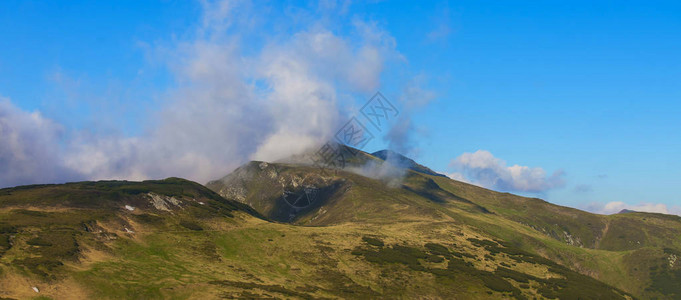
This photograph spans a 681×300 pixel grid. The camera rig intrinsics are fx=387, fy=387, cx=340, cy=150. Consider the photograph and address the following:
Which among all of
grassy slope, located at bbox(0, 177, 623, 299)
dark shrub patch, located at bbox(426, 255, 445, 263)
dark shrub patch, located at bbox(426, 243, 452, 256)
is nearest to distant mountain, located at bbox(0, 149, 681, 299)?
grassy slope, located at bbox(0, 177, 623, 299)

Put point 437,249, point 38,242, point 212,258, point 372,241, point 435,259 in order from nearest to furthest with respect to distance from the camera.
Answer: point 38,242, point 212,258, point 435,259, point 372,241, point 437,249

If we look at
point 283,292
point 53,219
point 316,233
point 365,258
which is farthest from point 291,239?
point 53,219

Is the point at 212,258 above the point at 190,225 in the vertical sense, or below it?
below

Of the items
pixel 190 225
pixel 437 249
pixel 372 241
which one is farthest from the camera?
pixel 437 249

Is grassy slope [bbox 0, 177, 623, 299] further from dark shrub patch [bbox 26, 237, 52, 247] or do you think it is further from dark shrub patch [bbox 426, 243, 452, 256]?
dark shrub patch [bbox 426, 243, 452, 256]

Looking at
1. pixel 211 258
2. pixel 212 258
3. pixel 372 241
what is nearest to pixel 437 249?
pixel 372 241

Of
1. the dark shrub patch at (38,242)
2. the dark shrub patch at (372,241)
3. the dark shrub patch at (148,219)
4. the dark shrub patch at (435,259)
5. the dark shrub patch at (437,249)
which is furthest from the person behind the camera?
the dark shrub patch at (437,249)

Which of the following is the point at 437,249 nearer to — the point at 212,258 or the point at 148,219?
the point at 212,258

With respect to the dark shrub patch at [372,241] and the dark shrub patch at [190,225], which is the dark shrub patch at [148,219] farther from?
the dark shrub patch at [372,241]

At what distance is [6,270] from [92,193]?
6666 centimetres

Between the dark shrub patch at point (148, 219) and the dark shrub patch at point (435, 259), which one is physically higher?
the dark shrub patch at point (148, 219)

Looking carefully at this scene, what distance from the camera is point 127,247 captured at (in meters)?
97.5

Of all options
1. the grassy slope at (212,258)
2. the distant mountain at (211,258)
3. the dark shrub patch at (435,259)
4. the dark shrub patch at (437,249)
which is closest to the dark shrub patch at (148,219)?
the distant mountain at (211,258)

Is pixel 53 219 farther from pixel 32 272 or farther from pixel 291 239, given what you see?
pixel 291 239
